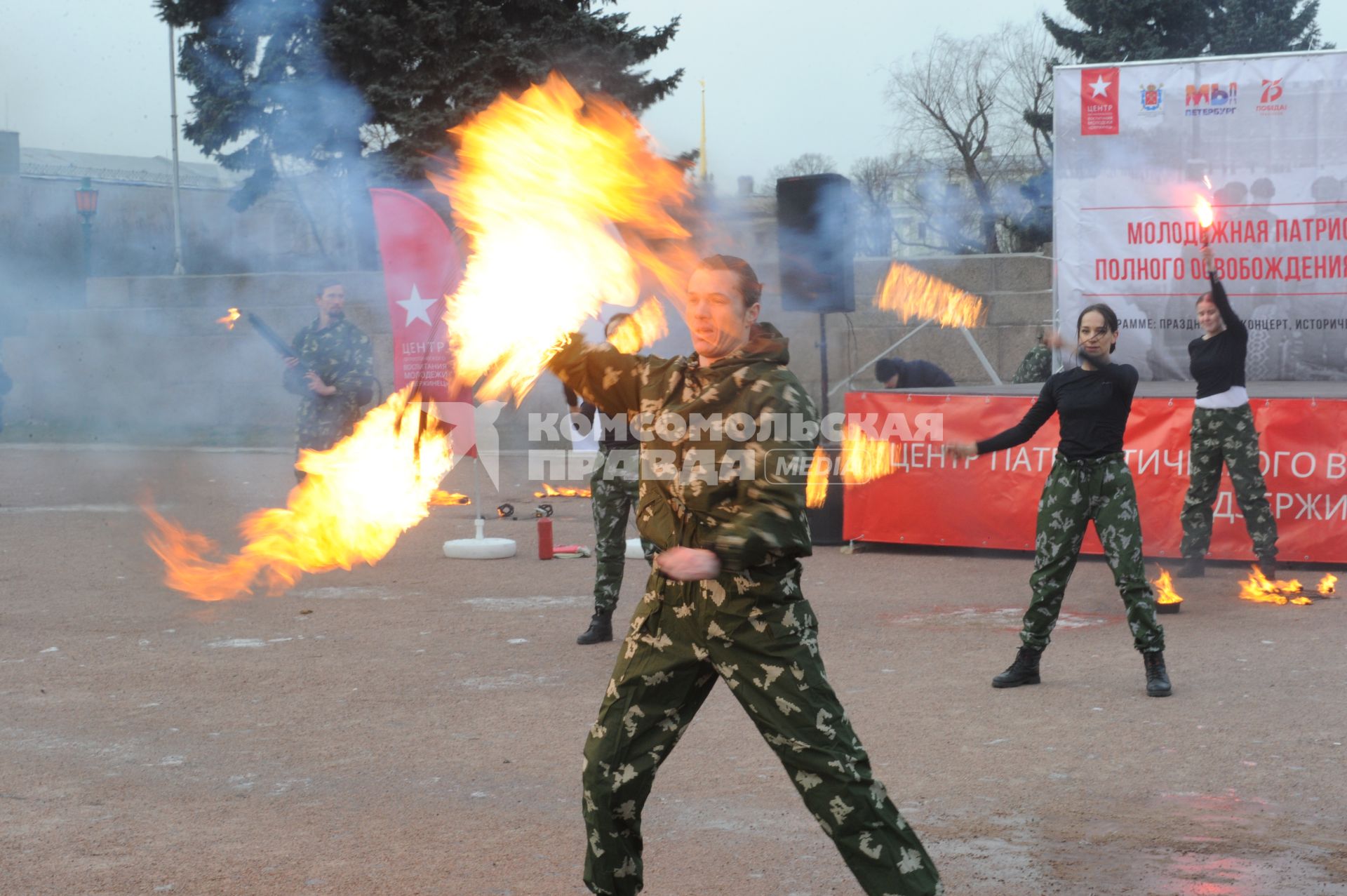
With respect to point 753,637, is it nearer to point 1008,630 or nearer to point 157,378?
point 1008,630

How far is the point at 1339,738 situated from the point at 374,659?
4828 mm

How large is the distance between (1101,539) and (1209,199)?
7687 millimetres

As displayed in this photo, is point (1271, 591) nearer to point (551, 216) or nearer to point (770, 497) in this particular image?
point (551, 216)

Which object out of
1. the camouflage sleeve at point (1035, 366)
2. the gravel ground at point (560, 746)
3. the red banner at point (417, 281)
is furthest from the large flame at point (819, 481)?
the camouflage sleeve at point (1035, 366)

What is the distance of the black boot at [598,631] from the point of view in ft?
26.2

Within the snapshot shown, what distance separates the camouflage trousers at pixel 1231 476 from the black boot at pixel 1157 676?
339 centimetres

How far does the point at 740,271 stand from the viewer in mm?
3693

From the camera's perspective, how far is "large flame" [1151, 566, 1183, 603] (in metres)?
8.88

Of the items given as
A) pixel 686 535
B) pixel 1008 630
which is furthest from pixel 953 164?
pixel 686 535

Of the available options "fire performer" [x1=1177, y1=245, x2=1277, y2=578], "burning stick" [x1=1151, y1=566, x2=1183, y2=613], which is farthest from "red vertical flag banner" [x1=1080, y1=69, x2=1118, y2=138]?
"burning stick" [x1=1151, y1=566, x2=1183, y2=613]

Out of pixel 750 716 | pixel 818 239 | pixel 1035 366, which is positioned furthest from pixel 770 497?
pixel 1035 366

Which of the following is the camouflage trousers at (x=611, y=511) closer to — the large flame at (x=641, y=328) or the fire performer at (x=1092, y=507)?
the large flame at (x=641, y=328)

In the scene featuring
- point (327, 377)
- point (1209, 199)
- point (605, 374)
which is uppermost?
point (1209, 199)

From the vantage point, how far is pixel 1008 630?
8281 millimetres
